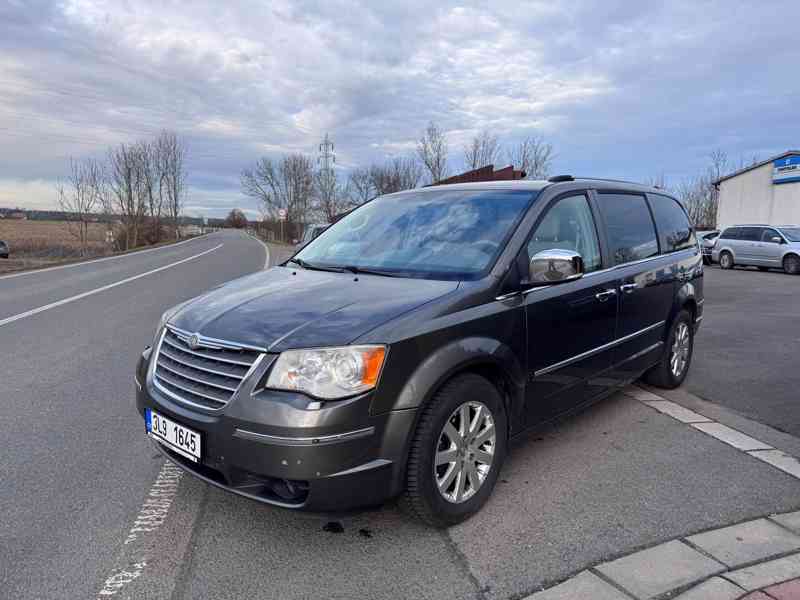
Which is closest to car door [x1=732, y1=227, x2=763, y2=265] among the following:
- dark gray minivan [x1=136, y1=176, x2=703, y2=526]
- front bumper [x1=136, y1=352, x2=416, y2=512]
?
dark gray minivan [x1=136, y1=176, x2=703, y2=526]

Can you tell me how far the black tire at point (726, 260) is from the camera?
23438mm

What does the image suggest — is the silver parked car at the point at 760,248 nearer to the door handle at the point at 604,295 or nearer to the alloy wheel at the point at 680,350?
the alloy wheel at the point at 680,350

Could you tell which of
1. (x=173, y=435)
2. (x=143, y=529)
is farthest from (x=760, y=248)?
(x=143, y=529)

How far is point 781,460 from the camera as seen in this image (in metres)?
3.99

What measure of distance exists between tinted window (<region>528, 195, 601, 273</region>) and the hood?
826 millimetres

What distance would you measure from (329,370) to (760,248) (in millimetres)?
24112

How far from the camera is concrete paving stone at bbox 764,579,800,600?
2457 mm

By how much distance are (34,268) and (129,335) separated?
1428 centimetres

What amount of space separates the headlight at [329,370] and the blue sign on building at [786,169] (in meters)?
36.4

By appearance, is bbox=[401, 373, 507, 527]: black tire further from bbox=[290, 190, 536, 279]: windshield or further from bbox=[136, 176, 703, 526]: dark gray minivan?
bbox=[290, 190, 536, 279]: windshield

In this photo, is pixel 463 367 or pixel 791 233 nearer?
pixel 463 367

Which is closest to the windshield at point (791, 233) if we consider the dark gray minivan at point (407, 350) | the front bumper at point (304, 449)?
the dark gray minivan at point (407, 350)

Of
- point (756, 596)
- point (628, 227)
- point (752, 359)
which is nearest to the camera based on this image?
point (756, 596)

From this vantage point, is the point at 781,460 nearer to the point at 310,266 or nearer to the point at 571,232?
the point at 571,232
